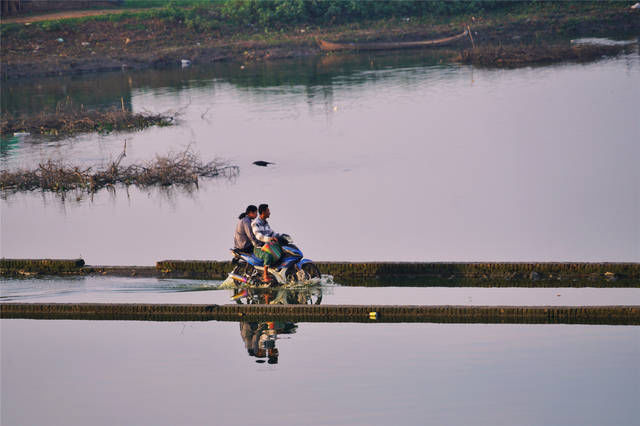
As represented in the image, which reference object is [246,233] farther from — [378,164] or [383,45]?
[383,45]

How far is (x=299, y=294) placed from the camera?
1502 cm

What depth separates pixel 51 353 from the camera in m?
13.4

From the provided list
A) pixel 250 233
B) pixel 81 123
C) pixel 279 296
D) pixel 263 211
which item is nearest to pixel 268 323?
pixel 279 296

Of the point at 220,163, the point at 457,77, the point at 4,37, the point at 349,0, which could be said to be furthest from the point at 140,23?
the point at 220,163

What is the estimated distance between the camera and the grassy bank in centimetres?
5403

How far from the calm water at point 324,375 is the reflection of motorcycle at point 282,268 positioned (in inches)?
48.9

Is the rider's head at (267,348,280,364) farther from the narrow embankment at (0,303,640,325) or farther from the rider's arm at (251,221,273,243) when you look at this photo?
the rider's arm at (251,221,273,243)

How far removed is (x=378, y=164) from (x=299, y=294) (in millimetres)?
13467

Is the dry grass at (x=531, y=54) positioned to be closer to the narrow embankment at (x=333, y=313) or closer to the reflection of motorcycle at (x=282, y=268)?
the reflection of motorcycle at (x=282, y=268)

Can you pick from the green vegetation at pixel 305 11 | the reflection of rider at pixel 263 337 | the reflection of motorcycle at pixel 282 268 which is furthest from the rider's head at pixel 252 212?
the green vegetation at pixel 305 11

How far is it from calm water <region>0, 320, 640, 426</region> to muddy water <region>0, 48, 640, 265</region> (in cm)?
438

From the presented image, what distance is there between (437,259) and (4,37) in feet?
141

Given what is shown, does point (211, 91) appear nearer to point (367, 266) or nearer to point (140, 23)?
point (140, 23)

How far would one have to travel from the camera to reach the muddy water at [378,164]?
19.2 metres
